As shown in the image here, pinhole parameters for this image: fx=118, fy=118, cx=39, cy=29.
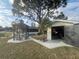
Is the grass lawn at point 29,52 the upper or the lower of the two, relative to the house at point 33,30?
lower

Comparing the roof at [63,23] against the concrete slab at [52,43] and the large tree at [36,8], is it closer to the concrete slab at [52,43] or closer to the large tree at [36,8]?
the large tree at [36,8]

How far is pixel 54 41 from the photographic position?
6.32 feet

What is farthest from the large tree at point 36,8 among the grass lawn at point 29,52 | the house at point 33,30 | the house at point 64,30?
the grass lawn at point 29,52

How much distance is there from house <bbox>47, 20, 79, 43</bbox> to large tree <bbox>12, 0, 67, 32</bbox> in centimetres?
19

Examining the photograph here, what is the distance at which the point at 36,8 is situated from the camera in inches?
69.4

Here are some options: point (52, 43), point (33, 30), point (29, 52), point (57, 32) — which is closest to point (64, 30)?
point (57, 32)

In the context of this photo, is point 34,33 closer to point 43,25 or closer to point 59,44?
point 43,25

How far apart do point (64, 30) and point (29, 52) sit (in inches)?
26.1

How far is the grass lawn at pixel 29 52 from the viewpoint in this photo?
179 cm

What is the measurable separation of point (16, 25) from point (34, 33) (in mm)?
294

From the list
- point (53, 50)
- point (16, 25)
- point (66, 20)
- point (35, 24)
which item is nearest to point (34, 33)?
point (35, 24)

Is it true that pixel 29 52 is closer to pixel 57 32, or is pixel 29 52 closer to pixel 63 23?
pixel 57 32

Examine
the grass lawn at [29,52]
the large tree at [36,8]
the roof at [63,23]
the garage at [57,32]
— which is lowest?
the grass lawn at [29,52]

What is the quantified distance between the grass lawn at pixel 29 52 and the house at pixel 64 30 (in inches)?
7.8
